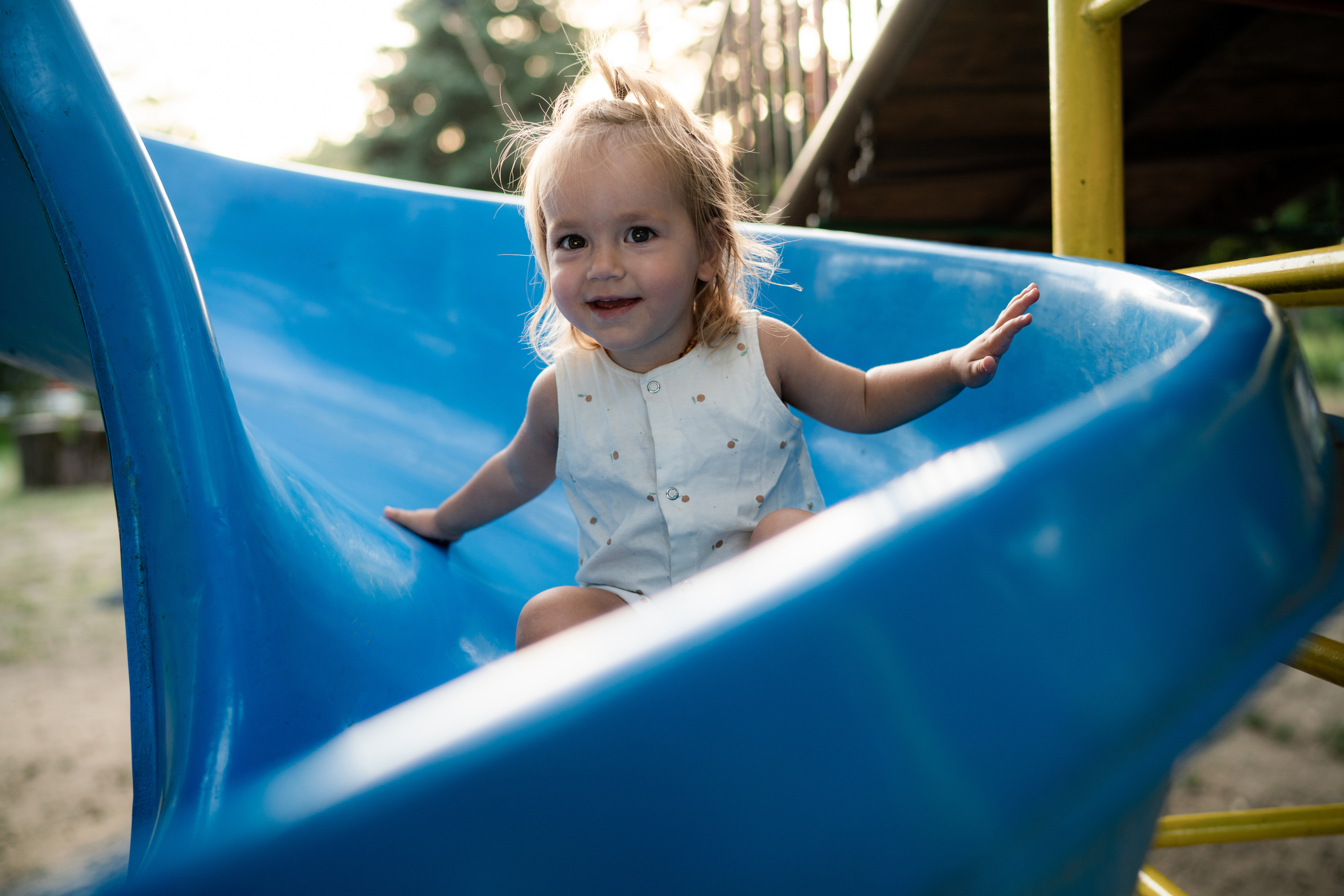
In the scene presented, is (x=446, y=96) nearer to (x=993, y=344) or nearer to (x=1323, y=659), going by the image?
(x=993, y=344)

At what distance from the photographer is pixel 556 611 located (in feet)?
2.39

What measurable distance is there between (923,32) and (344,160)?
25.2ft

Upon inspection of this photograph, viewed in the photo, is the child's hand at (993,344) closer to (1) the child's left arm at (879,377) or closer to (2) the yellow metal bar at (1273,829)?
(1) the child's left arm at (879,377)

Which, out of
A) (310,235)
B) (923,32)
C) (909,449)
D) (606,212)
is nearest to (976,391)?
(909,449)

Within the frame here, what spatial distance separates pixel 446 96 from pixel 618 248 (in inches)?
305

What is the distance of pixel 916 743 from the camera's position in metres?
0.25

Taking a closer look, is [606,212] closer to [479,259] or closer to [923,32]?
[479,259]

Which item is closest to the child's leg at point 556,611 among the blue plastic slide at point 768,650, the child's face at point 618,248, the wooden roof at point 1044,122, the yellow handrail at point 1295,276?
the blue plastic slide at point 768,650

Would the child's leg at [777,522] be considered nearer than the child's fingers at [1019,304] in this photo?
No

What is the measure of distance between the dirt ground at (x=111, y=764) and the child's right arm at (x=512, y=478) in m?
0.42

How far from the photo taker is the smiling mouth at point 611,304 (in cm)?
75

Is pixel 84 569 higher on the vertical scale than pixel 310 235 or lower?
lower

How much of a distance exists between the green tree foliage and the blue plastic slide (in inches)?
288

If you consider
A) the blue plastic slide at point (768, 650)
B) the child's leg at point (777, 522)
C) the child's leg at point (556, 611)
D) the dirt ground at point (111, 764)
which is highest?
the blue plastic slide at point (768, 650)
